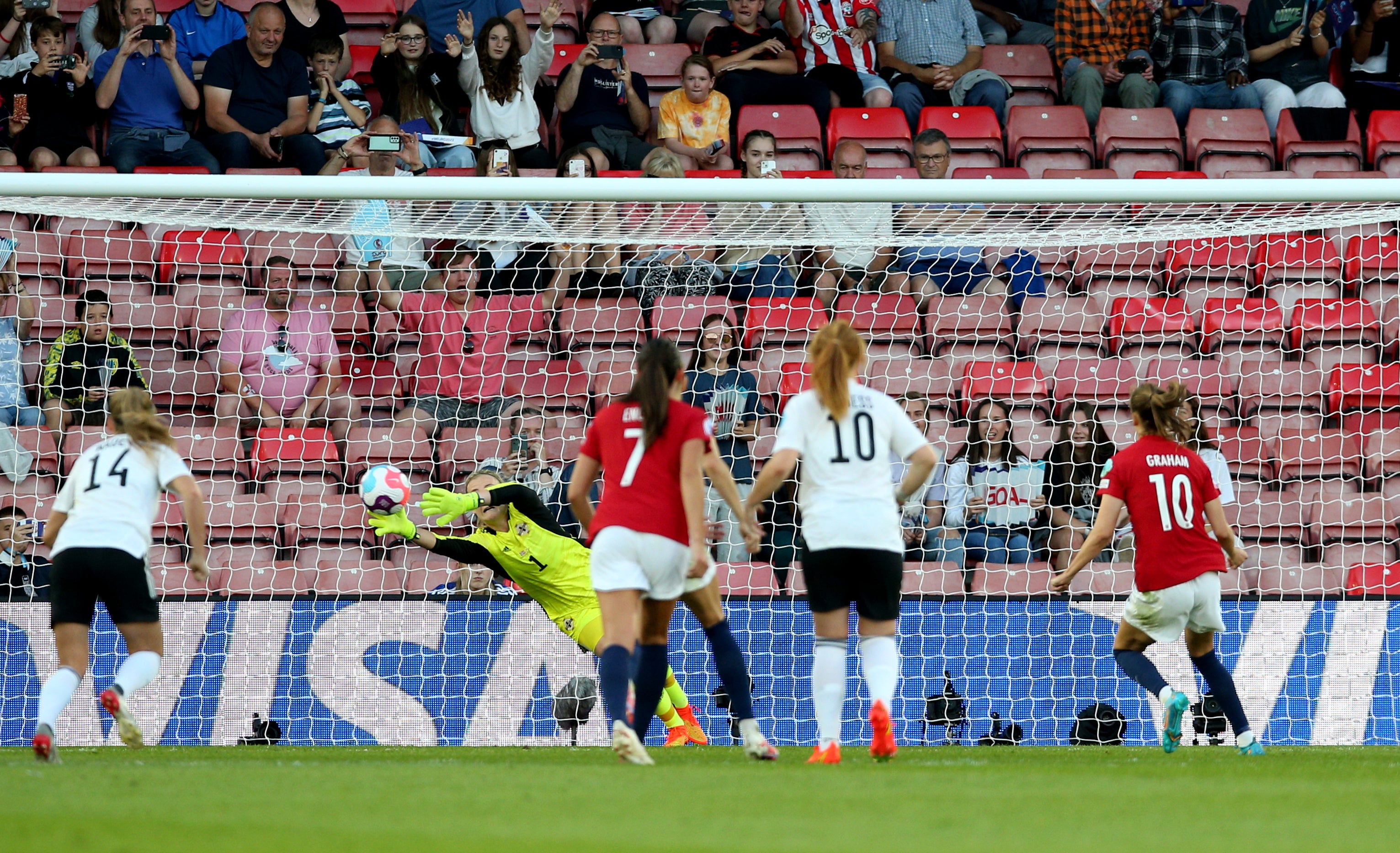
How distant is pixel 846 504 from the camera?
5809mm

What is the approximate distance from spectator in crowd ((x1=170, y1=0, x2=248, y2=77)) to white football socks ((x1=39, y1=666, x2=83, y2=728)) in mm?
7296

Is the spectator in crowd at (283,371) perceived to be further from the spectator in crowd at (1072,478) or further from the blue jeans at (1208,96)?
the blue jeans at (1208,96)

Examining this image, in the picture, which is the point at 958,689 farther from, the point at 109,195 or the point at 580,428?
the point at 109,195

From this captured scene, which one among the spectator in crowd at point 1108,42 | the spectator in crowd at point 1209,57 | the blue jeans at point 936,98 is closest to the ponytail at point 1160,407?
the blue jeans at point 936,98

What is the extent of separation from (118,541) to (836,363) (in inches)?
128

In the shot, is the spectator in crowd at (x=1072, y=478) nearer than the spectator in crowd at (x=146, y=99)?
Yes

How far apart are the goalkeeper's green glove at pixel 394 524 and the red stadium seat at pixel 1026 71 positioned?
8.20 meters

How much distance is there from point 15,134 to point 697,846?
10.1 m

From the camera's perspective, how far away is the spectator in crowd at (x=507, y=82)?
1177cm

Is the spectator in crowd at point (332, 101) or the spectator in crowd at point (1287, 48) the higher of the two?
the spectator in crowd at point (1287, 48)

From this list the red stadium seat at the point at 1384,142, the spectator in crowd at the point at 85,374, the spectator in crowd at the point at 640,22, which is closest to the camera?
the spectator in crowd at the point at 85,374

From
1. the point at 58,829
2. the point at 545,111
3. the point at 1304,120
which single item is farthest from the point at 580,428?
the point at 1304,120

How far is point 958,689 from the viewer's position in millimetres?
8812

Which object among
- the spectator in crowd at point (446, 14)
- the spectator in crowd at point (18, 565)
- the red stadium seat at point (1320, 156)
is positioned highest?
the spectator in crowd at point (446, 14)
